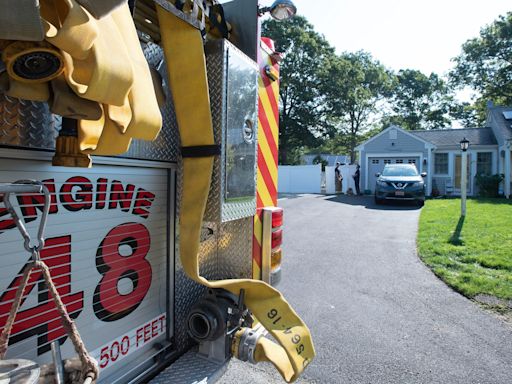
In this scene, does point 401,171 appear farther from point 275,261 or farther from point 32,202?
point 32,202

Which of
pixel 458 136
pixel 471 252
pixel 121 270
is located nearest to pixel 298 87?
pixel 458 136

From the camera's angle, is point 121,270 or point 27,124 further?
point 121,270

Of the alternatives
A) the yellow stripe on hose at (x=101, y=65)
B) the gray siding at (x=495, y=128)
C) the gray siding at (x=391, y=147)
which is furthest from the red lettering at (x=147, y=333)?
the gray siding at (x=495, y=128)

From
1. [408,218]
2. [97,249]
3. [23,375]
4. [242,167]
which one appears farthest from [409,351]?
[408,218]

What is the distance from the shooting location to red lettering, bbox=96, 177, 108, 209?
1.70 metres

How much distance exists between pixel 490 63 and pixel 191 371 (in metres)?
40.9

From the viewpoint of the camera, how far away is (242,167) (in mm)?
2180

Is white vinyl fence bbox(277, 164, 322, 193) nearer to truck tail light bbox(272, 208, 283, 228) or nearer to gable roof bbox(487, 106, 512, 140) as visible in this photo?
gable roof bbox(487, 106, 512, 140)

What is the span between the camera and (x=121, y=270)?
72.6 inches

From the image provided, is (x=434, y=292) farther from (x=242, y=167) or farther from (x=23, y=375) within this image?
(x=23, y=375)

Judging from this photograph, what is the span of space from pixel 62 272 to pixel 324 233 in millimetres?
8201

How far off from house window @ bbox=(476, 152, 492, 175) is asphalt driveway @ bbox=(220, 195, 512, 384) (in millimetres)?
18677

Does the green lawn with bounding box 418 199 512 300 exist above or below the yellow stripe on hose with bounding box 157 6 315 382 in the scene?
below

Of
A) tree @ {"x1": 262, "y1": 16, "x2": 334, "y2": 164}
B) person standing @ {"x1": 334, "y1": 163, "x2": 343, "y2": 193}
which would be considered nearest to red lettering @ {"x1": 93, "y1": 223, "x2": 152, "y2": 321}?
person standing @ {"x1": 334, "y1": 163, "x2": 343, "y2": 193}
